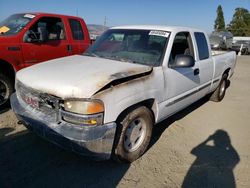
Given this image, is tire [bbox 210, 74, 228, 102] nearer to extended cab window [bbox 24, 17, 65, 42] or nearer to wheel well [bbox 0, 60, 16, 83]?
extended cab window [bbox 24, 17, 65, 42]

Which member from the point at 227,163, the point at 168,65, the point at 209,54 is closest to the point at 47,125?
the point at 168,65

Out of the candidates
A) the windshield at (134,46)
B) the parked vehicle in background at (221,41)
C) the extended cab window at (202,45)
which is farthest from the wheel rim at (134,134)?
the parked vehicle in background at (221,41)

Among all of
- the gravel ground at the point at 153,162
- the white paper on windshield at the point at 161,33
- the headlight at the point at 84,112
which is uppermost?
the white paper on windshield at the point at 161,33

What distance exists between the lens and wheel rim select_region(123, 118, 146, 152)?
10.2ft

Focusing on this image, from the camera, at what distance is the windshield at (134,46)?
140 inches

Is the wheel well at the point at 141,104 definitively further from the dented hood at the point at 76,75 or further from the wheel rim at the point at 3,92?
the wheel rim at the point at 3,92

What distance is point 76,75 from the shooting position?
2834 mm

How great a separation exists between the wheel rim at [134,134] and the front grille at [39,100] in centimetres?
95

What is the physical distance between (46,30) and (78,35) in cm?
93

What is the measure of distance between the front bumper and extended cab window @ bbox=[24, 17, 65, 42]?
304cm

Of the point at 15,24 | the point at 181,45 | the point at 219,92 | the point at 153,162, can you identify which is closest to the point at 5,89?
the point at 15,24

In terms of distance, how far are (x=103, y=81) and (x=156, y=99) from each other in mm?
984

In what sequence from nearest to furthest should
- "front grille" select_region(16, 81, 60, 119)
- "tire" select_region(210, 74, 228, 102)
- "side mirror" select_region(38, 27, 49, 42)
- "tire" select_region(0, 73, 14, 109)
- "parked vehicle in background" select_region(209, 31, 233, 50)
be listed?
"front grille" select_region(16, 81, 60, 119)
"tire" select_region(0, 73, 14, 109)
"side mirror" select_region(38, 27, 49, 42)
"tire" select_region(210, 74, 228, 102)
"parked vehicle in background" select_region(209, 31, 233, 50)

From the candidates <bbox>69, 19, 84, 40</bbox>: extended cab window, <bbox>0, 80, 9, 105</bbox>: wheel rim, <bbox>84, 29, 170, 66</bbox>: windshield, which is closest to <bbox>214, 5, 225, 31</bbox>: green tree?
<bbox>69, 19, 84, 40</bbox>: extended cab window
